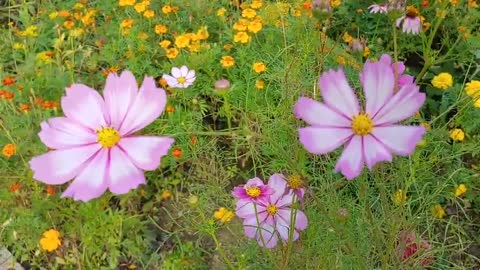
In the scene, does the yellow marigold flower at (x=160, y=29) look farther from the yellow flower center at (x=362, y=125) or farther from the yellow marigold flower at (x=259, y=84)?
the yellow flower center at (x=362, y=125)

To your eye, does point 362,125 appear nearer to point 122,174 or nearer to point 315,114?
point 315,114

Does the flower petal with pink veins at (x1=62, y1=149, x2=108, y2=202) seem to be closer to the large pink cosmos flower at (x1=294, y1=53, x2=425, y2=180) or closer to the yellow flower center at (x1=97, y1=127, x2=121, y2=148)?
the yellow flower center at (x1=97, y1=127, x2=121, y2=148)

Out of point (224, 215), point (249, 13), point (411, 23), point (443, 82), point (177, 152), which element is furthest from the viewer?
point (249, 13)

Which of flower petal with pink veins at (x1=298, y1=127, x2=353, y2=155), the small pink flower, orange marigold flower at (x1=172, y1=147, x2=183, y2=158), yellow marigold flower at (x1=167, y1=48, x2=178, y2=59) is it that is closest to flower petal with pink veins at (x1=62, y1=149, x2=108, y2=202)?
flower petal with pink veins at (x1=298, y1=127, x2=353, y2=155)

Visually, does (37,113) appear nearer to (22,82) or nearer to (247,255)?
(22,82)

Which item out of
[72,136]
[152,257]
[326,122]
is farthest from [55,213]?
[326,122]

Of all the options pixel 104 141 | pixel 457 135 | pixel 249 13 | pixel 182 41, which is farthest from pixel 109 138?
pixel 249 13
